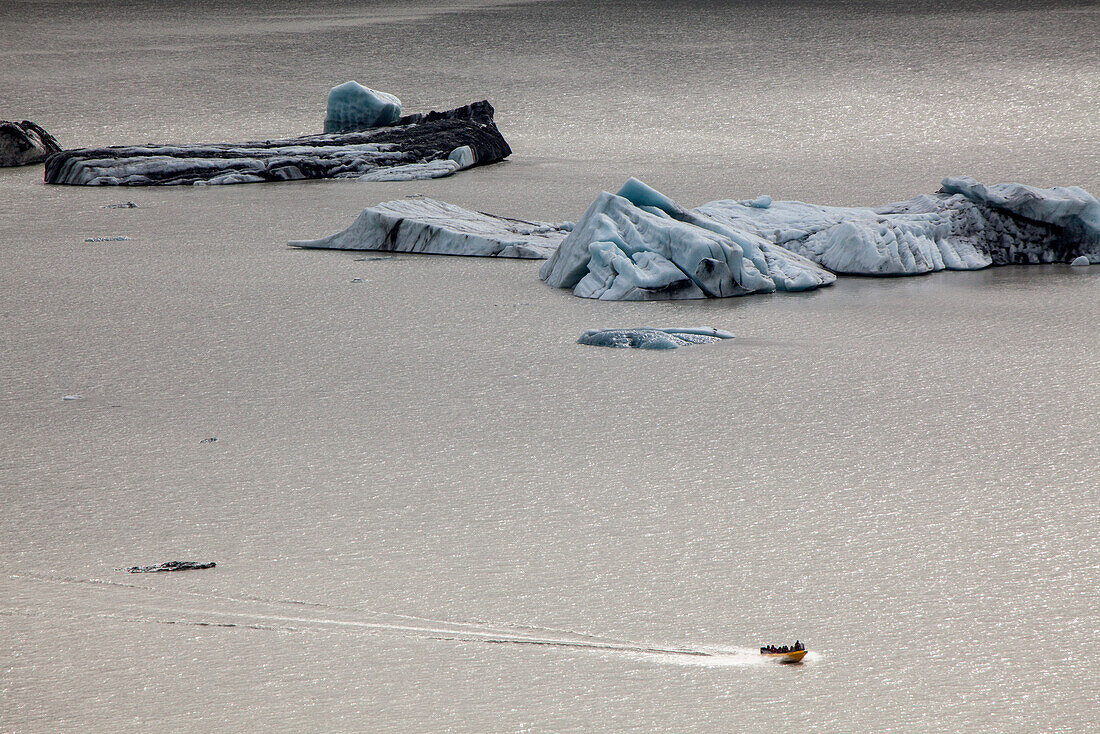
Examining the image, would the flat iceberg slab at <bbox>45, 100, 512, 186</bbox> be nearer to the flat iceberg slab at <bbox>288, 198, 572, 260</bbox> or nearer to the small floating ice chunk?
the small floating ice chunk

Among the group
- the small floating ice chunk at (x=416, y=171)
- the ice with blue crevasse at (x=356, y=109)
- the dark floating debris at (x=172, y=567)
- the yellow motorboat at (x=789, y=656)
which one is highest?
the ice with blue crevasse at (x=356, y=109)

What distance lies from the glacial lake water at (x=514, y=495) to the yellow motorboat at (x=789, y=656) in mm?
17

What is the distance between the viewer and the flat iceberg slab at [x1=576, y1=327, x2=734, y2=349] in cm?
303

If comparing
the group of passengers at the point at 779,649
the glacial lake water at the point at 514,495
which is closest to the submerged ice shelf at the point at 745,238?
the glacial lake water at the point at 514,495

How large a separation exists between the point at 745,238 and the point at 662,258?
14.1 inches

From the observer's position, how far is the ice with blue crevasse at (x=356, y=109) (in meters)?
7.89

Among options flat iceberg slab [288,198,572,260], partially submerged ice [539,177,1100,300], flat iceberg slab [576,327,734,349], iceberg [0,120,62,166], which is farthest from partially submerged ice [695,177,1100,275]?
iceberg [0,120,62,166]

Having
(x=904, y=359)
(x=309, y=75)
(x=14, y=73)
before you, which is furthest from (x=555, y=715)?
(x=14, y=73)

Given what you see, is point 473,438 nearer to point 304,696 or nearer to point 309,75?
point 304,696

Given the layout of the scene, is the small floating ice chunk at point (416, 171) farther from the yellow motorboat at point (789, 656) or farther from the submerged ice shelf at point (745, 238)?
the yellow motorboat at point (789, 656)

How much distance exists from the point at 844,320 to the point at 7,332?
2.28 metres

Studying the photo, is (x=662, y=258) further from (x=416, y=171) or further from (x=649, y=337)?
(x=416, y=171)

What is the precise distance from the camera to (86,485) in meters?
2.07

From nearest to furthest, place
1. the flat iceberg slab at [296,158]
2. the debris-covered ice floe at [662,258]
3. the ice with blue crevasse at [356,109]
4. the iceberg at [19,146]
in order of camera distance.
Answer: the debris-covered ice floe at [662,258], the flat iceberg slab at [296,158], the iceberg at [19,146], the ice with blue crevasse at [356,109]
